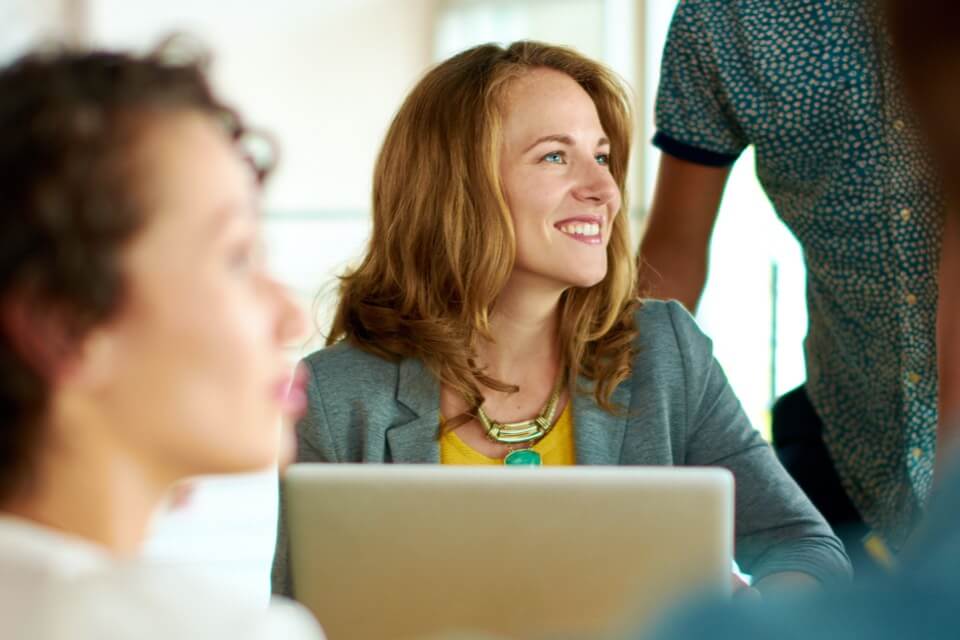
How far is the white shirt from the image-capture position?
26.7 inches

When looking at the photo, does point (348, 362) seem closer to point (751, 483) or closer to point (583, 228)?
point (583, 228)

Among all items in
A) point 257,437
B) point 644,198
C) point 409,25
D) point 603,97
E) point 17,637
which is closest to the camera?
point 17,637

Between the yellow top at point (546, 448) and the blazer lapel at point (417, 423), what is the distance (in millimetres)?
30

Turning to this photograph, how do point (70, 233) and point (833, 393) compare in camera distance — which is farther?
point (833, 393)

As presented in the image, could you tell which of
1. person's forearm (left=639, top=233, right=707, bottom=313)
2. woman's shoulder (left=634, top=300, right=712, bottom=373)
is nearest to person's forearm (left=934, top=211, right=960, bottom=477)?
woman's shoulder (left=634, top=300, right=712, bottom=373)

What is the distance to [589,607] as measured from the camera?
3.57 ft

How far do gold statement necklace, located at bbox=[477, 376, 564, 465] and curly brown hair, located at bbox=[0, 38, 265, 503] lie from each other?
1045mm

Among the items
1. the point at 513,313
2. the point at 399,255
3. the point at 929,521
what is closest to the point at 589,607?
the point at 929,521

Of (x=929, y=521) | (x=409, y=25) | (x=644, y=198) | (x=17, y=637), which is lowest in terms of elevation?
(x=644, y=198)

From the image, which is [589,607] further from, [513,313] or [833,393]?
[833,393]

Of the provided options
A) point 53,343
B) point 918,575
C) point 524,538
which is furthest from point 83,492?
point 918,575

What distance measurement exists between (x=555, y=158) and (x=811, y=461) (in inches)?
26.6

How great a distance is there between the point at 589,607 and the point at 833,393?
3.51 ft

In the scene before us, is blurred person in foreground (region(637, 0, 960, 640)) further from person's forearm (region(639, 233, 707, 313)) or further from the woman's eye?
person's forearm (region(639, 233, 707, 313))
